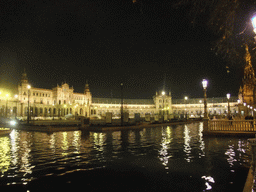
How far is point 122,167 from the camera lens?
338 inches

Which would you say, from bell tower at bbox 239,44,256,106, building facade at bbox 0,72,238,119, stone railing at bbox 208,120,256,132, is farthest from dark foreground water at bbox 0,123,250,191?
building facade at bbox 0,72,238,119

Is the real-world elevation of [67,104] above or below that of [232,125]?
above

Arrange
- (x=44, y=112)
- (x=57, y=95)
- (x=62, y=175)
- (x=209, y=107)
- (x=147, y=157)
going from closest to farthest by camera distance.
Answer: (x=62, y=175) < (x=147, y=157) < (x=44, y=112) < (x=57, y=95) < (x=209, y=107)

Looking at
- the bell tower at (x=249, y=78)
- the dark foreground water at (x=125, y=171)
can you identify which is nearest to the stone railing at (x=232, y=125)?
the bell tower at (x=249, y=78)

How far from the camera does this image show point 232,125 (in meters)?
19.3

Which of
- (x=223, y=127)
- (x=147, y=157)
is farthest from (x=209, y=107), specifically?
(x=147, y=157)

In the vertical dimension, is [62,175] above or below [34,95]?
below

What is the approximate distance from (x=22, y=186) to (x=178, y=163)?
6.23 metres

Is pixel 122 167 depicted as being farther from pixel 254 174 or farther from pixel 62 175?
pixel 254 174

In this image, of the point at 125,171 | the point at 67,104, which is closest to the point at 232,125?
the point at 125,171

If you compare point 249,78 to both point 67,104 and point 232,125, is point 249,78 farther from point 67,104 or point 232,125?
point 67,104

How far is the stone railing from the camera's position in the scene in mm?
18534

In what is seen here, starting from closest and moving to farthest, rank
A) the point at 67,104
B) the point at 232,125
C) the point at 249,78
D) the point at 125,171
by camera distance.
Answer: the point at 125,171, the point at 232,125, the point at 249,78, the point at 67,104

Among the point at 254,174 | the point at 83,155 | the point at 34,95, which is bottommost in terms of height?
the point at 83,155
